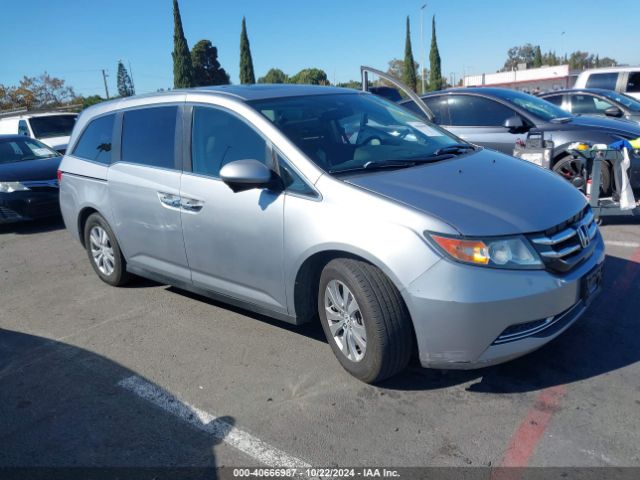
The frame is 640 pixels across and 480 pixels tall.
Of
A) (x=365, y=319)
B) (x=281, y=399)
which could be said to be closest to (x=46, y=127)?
(x=281, y=399)

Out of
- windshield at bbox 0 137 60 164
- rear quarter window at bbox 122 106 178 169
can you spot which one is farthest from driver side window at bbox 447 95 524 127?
windshield at bbox 0 137 60 164

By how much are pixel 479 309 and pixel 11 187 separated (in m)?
7.76

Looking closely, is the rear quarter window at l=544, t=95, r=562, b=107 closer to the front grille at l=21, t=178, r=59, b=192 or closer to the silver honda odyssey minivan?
the silver honda odyssey minivan

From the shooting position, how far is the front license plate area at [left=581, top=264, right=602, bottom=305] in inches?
126

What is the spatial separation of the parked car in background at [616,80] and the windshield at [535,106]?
7200mm

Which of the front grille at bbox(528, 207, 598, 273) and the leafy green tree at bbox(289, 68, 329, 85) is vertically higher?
the leafy green tree at bbox(289, 68, 329, 85)

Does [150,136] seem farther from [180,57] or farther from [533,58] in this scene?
[533,58]

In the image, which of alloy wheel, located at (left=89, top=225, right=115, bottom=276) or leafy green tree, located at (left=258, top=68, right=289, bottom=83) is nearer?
alloy wheel, located at (left=89, top=225, right=115, bottom=276)

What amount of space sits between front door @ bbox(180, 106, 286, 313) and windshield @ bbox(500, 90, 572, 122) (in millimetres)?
4976

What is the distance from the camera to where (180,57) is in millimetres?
41844

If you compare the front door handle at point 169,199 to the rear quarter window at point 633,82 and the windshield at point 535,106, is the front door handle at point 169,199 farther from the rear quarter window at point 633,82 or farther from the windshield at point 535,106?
the rear quarter window at point 633,82

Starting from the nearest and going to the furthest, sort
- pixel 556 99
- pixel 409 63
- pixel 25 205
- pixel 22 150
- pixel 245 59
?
pixel 25 205 → pixel 22 150 → pixel 556 99 → pixel 245 59 → pixel 409 63

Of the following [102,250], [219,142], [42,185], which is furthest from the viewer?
[42,185]

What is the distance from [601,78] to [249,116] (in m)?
13.1
